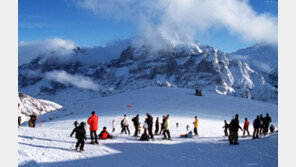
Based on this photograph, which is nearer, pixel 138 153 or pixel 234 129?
pixel 138 153

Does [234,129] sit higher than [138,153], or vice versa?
[234,129]

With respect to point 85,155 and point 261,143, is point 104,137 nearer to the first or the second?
point 85,155

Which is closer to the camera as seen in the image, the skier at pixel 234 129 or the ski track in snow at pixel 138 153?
the ski track in snow at pixel 138 153

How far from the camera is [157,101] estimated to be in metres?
46.3

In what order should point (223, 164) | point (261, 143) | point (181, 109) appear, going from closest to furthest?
point (223, 164) → point (261, 143) → point (181, 109)

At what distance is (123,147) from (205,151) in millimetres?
4880

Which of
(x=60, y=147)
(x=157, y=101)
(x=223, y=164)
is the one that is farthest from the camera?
(x=157, y=101)

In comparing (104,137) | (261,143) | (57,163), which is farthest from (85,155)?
(261,143)

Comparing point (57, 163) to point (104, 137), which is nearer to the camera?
point (57, 163)

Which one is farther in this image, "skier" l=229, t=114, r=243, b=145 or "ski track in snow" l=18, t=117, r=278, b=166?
"skier" l=229, t=114, r=243, b=145
